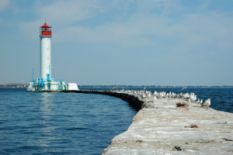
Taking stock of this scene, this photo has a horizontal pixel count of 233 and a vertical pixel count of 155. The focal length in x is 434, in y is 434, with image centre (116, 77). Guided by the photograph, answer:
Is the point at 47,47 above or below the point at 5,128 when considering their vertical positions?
above

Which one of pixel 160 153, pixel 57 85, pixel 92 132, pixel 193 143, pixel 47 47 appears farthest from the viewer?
pixel 57 85

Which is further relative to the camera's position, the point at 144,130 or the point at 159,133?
the point at 144,130

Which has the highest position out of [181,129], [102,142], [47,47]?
[47,47]

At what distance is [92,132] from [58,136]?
5.10 ft

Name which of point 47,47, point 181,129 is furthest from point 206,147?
point 47,47

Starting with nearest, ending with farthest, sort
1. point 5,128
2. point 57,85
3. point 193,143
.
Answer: point 193,143 < point 5,128 < point 57,85

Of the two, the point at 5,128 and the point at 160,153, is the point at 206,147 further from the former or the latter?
the point at 5,128

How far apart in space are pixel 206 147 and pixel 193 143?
1.54 ft

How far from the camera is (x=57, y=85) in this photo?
79.9 m

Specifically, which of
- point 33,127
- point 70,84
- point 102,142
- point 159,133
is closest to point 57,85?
point 70,84

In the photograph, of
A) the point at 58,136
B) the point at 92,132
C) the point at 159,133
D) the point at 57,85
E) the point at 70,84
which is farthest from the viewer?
the point at 70,84

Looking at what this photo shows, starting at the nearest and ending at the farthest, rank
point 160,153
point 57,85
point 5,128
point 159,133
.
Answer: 1. point 160,153
2. point 159,133
3. point 5,128
4. point 57,85

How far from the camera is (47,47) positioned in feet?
240

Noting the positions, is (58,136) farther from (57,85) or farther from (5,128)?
(57,85)
